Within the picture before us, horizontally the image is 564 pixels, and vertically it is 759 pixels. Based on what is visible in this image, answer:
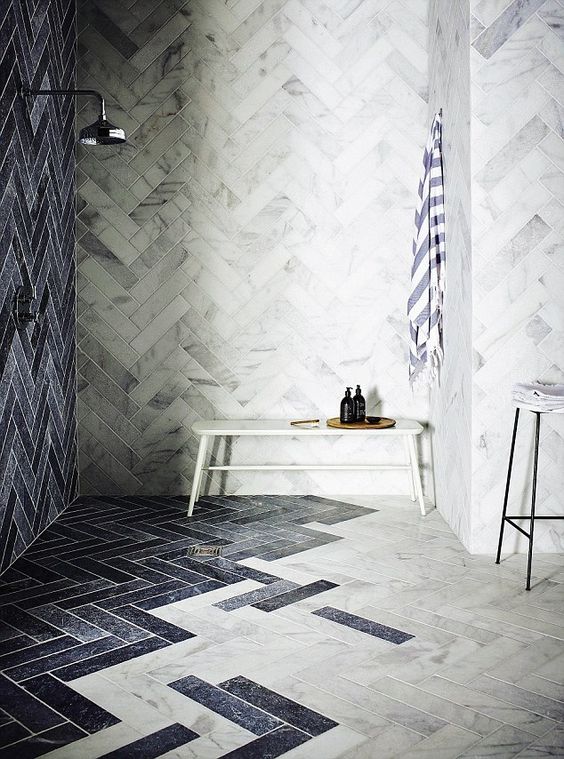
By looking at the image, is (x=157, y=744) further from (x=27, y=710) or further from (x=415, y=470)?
(x=415, y=470)

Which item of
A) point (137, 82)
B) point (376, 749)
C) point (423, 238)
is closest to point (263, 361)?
point (423, 238)

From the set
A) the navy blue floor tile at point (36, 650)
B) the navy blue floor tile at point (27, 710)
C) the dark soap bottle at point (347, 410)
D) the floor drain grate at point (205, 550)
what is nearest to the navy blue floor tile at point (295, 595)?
the floor drain grate at point (205, 550)

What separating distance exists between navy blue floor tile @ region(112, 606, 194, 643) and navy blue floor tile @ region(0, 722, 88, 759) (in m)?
0.60

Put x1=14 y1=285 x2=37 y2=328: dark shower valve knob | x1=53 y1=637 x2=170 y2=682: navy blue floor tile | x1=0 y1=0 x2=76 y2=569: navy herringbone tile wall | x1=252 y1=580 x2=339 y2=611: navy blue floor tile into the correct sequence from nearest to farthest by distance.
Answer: x1=53 y1=637 x2=170 y2=682: navy blue floor tile → x1=252 y1=580 x2=339 y2=611: navy blue floor tile → x1=0 y1=0 x2=76 y2=569: navy herringbone tile wall → x1=14 y1=285 x2=37 y2=328: dark shower valve knob

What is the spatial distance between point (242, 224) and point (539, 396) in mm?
2192

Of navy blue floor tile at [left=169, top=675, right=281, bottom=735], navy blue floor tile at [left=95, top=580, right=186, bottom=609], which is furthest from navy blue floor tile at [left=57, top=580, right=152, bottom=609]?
navy blue floor tile at [left=169, top=675, right=281, bottom=735]

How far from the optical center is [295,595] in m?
2.98

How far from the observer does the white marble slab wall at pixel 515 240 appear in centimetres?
337

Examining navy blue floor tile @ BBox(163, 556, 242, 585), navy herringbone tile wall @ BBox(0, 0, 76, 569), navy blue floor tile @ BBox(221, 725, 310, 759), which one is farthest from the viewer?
navy herringbone tile wall @ BBox(0, 0, 76, 569)

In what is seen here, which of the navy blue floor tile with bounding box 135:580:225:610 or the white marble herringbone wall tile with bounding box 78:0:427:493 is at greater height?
the white marble herringbone wall tile with bounding box 78:0:427:493

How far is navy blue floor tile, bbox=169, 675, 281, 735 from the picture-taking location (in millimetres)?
2016

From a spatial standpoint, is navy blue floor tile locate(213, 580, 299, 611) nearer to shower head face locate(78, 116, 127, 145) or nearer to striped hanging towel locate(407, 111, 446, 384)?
striped hanging towel locate(407, 111, 446, 384)

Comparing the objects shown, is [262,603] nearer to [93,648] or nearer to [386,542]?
[93,648]

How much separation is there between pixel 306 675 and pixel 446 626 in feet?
2.00
